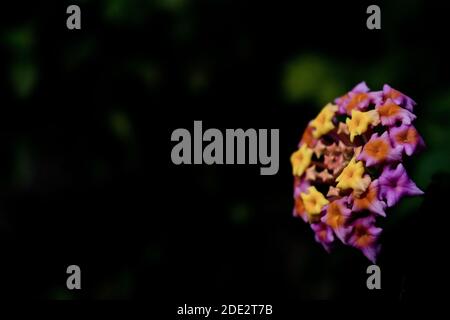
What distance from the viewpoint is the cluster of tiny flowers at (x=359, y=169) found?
1440 mm

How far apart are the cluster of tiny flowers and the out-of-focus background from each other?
1.13 metres

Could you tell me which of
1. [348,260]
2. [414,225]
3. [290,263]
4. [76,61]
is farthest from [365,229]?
[76,61]

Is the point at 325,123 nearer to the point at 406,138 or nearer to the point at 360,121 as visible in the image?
the point at 360,121

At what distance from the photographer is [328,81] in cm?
278

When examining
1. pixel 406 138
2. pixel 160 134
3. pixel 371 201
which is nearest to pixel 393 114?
pixel 406 138

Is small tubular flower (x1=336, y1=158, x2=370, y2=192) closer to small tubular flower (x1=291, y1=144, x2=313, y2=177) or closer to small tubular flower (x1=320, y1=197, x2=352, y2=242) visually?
small tubular flower (x1=320, y1=197, x2=352, y2=242)

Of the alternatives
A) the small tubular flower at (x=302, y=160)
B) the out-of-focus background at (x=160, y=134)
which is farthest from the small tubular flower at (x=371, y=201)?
the out-of-focus background at (x=160, y=134)

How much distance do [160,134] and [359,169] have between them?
1.68m

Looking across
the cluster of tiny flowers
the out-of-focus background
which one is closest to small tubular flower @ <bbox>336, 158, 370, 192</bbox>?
the cluster of tiny flowers

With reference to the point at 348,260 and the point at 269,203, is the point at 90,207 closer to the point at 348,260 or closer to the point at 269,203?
the point at 269,203

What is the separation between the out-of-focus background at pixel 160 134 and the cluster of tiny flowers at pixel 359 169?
1127 mm

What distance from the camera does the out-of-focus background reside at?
2904 mm

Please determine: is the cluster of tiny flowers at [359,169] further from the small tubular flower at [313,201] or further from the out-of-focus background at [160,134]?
the out-of-focus background at [160,134]

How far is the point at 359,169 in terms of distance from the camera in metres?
1.47
